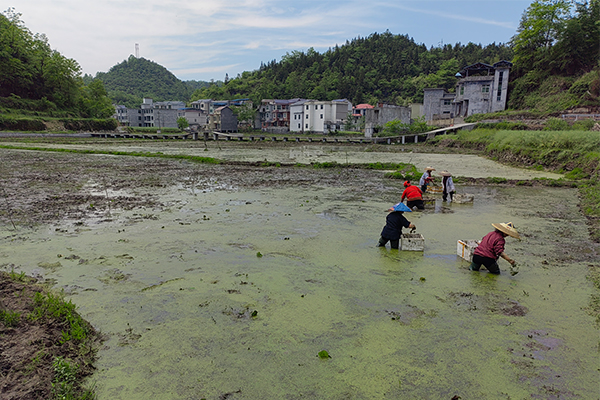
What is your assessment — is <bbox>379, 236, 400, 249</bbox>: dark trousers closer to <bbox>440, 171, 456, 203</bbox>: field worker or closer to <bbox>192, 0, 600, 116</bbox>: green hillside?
<bbox>440, 171, 456, 203</bbox>: field worker

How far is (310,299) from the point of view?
17.1 ft

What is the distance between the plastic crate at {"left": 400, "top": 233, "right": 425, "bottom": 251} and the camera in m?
7.26

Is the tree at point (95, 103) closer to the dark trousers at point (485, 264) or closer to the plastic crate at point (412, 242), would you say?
the plastic crate at point (412, 242)

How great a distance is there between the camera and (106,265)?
6211 mm

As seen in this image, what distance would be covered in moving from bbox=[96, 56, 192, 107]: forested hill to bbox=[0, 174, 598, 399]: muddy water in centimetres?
13307

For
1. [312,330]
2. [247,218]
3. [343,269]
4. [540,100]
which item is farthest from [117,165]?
[540,100]

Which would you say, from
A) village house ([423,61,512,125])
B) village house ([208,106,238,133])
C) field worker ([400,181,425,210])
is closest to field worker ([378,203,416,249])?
field worker ([400,181,425,210])

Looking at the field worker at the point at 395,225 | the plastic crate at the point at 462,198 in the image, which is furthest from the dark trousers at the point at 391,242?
the plastic crate at the point at 462,198

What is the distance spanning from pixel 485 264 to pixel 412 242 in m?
1.42

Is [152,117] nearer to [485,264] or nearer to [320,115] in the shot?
[320,115]

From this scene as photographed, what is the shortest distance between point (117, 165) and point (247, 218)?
15258 mm

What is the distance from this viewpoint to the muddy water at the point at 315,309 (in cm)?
356

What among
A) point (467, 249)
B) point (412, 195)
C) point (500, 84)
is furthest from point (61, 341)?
point (500, 84)

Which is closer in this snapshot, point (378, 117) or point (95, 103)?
point (378, 117)
